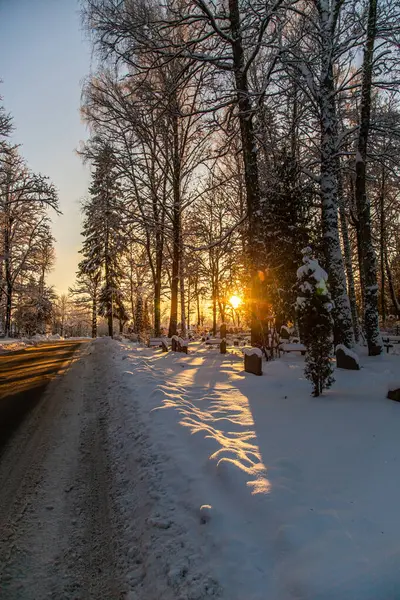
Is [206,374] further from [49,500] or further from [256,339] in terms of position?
[49,500]

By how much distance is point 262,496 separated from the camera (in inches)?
119

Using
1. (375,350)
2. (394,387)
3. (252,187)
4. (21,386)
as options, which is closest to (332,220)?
(252,187)

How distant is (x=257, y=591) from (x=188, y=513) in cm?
97

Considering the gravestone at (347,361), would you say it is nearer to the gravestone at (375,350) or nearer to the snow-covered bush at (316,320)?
the snow-covered bush at (316,320)

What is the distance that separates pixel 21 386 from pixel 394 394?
780cm

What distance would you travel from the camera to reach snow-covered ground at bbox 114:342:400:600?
2189 millimetres

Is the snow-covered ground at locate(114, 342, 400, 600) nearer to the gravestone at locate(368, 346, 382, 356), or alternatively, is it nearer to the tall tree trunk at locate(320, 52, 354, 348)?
the tall tree trunk at locate(320, 52, 354, 348)

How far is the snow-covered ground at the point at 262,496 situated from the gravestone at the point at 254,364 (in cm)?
218

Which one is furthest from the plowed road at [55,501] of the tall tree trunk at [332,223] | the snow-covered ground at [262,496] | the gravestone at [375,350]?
the gravestone at [375,350]

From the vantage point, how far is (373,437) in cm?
422

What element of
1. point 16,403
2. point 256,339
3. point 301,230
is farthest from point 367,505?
point 301,230

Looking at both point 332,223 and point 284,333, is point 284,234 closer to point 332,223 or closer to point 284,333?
point 284,333

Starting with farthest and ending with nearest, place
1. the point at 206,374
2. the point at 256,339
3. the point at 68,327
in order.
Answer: the point at 68,327, the point at 256,339, the point at 206,374

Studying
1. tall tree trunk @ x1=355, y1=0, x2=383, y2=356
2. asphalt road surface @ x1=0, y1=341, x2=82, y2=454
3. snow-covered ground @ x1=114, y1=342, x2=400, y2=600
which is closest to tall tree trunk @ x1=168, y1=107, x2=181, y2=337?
asphalt road surface @ x1=0, y1=341, x2=82, y2=454
